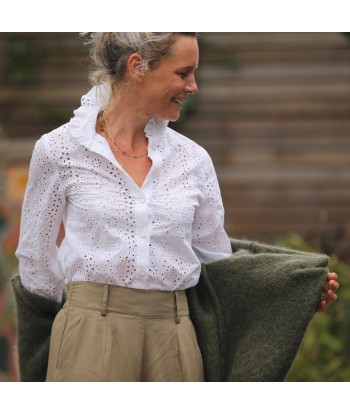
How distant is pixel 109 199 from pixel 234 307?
525mm

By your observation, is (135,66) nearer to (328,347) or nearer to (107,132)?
(107,132)

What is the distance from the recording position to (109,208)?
233 cm

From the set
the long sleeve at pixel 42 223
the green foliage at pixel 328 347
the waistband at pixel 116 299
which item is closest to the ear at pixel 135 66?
the long sleeve at pixel 42 223

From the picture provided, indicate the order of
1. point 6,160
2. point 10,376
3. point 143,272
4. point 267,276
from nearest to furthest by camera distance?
point 143,272, point 267,276, point 10,376, point 6,160

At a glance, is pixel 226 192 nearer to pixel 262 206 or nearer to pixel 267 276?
pixel 262 206

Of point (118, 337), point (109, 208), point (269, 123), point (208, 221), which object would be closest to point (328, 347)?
point (269, 123)

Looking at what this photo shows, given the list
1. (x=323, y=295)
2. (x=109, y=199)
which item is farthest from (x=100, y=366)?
(x=323, y=295)

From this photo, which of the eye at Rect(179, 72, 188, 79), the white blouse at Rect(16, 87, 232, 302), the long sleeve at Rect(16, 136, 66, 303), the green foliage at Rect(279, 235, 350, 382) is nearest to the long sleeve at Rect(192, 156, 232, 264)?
the white blouse at Rect(16, 87, 232, 302)

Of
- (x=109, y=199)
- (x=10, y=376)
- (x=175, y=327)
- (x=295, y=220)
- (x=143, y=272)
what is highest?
(x=109, y=199)

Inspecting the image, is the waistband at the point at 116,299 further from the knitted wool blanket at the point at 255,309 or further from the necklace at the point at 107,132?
the necklace at the point at 107,132

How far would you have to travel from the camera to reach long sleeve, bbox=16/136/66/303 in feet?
7.84

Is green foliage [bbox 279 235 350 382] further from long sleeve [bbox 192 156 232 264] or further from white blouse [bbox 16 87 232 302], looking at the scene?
white blouse [bbox 16 87 232 302]

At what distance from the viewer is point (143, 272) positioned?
2.35 m

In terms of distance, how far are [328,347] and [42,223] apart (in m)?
2.51
